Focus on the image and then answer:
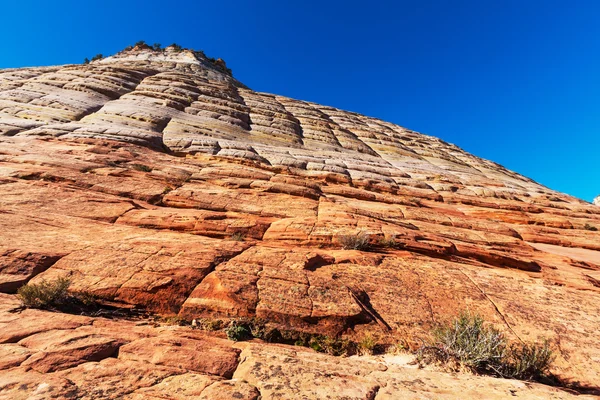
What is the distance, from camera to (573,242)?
1560 centimetres

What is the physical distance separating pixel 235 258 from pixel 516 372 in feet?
20.6

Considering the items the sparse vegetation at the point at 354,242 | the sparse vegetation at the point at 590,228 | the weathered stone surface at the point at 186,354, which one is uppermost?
the sparse vegetation at the point at 590,228

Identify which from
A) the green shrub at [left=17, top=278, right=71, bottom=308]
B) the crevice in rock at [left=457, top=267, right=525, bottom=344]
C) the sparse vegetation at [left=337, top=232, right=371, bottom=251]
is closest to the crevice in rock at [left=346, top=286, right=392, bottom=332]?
the sparse vegetation at [left=337, top=232, right=371, bottom=251]

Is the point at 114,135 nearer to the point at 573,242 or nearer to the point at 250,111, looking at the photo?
the point at 250,111

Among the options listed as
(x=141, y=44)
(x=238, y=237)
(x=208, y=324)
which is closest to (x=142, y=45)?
(x=141, y=44)

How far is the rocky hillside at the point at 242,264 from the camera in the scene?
14.2ft

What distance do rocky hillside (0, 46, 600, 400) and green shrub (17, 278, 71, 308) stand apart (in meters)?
0.29

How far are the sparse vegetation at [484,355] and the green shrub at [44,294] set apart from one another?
6989mm

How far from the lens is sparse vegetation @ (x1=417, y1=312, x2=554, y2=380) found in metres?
5.17

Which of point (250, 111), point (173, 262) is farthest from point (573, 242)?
point (250, 111)

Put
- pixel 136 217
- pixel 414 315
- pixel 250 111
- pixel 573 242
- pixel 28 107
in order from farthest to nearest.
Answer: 1. pixel 250 111
2. pixel 28 107
3. pixel 573 242
4. pixel 136 217
5. pixel 414 315

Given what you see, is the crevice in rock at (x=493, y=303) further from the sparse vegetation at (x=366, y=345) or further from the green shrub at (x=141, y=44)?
the green shrub at (x=141, y=44)

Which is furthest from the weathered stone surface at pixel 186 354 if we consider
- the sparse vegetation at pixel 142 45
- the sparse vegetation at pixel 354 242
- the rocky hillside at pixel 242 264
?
the sparse vegetation at pixel 142 45

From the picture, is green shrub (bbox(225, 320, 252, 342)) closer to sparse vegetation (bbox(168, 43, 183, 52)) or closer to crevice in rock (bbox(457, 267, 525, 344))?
crevice in rock (bbox(457, 267, 525, 344))
